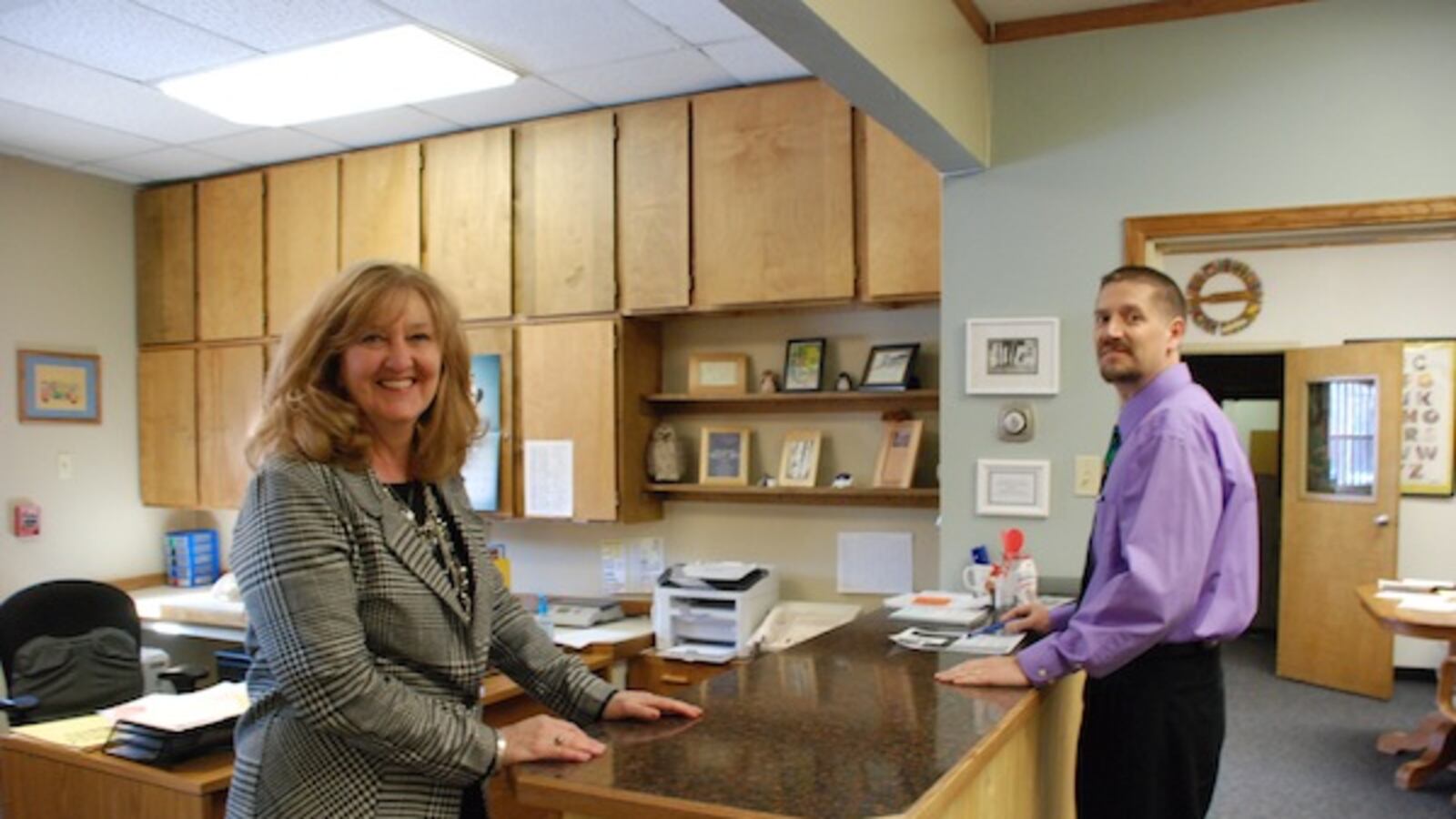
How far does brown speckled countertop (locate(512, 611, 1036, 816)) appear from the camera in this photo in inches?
49.5

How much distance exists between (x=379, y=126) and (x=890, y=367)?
2279 millimetres

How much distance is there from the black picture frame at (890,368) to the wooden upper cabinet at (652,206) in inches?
28.6

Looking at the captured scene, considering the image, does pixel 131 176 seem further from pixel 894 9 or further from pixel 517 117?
pixel 894 9

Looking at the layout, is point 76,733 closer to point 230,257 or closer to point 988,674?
point 988,674

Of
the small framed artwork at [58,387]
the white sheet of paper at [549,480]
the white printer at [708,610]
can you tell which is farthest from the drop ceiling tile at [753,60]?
the small framed artwork at [58,387]

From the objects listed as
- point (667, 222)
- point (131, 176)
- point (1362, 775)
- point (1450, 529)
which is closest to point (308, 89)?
point (667, 222)

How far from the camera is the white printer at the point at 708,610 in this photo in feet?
12.4

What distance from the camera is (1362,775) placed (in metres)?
4.33

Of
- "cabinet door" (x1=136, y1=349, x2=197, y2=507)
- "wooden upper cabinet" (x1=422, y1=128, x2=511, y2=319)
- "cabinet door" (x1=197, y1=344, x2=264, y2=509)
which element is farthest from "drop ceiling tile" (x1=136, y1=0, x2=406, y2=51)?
"cabinet door" (x1=136, y1=349, x2=197, y2=507)

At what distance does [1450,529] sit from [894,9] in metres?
5.36

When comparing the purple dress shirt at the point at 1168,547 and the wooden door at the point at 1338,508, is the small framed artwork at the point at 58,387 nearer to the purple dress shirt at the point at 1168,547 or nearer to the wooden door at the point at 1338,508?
the purple dress shirt at the point at 1168,547

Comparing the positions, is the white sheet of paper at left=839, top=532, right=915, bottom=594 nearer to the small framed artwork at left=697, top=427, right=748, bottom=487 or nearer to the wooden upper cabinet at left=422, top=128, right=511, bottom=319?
the small framed artwork at left=697, top=427, right=748, bottom=487

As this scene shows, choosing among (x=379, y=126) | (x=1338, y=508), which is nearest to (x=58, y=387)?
(x=379, y=126)

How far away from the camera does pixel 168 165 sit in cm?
494
